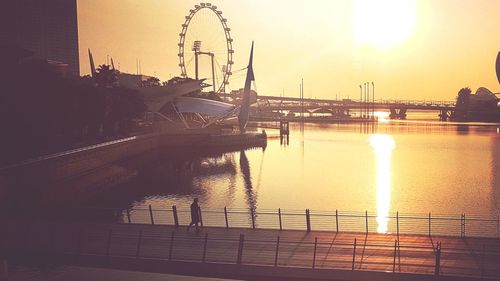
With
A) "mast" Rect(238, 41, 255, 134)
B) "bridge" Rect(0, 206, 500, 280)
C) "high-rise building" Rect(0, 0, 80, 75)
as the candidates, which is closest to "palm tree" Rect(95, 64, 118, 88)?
"mast" Rect(238, 41, 255, 134)

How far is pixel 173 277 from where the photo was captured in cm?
1817

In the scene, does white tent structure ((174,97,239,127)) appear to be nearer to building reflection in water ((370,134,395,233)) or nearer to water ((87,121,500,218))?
water ((87,121,500,218))

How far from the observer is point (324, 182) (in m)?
52.8

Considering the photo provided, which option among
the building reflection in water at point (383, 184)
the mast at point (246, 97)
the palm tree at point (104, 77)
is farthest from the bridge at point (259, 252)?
the mast at point (246, 97)

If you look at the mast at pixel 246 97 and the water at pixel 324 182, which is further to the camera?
the mast at pixel 246 97

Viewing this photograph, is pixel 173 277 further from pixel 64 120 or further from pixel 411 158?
pixel 411 158

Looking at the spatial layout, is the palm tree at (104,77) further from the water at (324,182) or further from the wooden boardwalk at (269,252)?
the wooden boardwalk at (269,252)

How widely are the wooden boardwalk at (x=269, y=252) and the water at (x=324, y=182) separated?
726 inches

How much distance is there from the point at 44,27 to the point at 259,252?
161 metres

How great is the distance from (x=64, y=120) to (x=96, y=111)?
37.3ft

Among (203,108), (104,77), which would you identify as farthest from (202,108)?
(104,77)

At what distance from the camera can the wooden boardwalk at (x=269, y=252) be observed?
15.7 m

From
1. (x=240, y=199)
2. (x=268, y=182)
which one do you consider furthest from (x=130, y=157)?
(x=240, y=199)

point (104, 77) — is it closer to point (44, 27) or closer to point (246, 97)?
point (246, 97)
